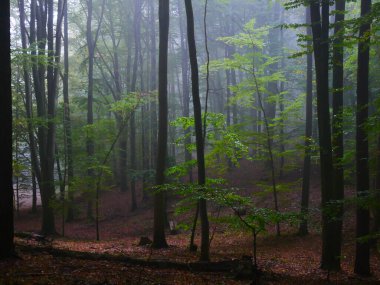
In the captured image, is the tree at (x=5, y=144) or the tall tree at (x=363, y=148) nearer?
the tree at (x=5, y=144)

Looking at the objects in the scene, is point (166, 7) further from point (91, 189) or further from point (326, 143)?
point (91, 189)

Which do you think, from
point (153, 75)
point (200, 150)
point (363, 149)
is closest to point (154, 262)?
point (200, 150)

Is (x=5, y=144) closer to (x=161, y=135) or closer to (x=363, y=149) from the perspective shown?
(x=161, y=135)

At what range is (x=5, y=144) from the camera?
7.01 m

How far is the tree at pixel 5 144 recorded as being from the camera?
6.95m


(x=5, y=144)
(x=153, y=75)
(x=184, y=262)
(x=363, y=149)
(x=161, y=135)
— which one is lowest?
(x=184, y=262)

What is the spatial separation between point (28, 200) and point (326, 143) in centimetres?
3402

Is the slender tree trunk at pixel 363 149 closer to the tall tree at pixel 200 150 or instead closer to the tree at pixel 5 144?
the tall tree at pixel 200 150

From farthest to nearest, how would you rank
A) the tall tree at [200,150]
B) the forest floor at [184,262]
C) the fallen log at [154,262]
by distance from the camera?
1. the tall tree at [200,150]
2. the fallen log at [154,262]
3. the forest floor at [184,262]

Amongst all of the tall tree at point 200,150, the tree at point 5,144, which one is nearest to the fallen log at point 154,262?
the tall tree at point 200,150

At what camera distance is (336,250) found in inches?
359

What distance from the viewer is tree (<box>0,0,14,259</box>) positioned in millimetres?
6949

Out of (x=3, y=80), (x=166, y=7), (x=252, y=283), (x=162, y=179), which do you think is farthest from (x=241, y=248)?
(x=3, y=80)

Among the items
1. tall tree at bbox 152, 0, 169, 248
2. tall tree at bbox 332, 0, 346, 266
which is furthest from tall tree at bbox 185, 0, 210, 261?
tall tree at bbox 332, 0, 346, 266
